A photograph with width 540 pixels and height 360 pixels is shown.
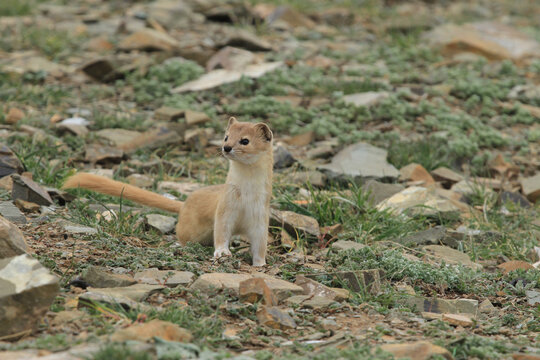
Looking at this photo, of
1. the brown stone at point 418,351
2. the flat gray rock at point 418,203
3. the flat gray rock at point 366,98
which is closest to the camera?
the brown stone at point 418,351

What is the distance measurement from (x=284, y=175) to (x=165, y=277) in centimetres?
311

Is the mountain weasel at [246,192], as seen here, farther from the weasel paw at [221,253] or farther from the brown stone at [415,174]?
the brown stone at [415,174]

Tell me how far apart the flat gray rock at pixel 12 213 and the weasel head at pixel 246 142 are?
155 cm

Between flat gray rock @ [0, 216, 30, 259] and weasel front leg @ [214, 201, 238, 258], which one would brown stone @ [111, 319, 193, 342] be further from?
weasel front leg @ [214, 201, 238, 258]

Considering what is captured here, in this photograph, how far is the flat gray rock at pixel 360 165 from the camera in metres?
7.26

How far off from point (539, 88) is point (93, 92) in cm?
607

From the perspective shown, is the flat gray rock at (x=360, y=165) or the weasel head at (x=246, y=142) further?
the flat gray rock at (x=360, y=165)

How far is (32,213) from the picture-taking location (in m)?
5.64

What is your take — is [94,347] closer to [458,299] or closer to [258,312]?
Answer: [258,312]

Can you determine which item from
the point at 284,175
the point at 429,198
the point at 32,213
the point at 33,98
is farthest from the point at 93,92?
the point at 429,198

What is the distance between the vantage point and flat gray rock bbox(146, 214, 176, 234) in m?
5.95

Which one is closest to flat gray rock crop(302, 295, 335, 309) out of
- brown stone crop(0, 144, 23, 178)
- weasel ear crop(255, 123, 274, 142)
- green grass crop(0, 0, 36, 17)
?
weasel ear crop(255, 123, 274, 142)

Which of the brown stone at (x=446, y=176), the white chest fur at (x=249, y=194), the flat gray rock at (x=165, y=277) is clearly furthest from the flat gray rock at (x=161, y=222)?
the brown stone at (x=446, y=176)

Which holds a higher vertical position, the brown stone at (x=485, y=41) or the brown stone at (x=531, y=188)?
the brown stone at (x=485, y=41)
